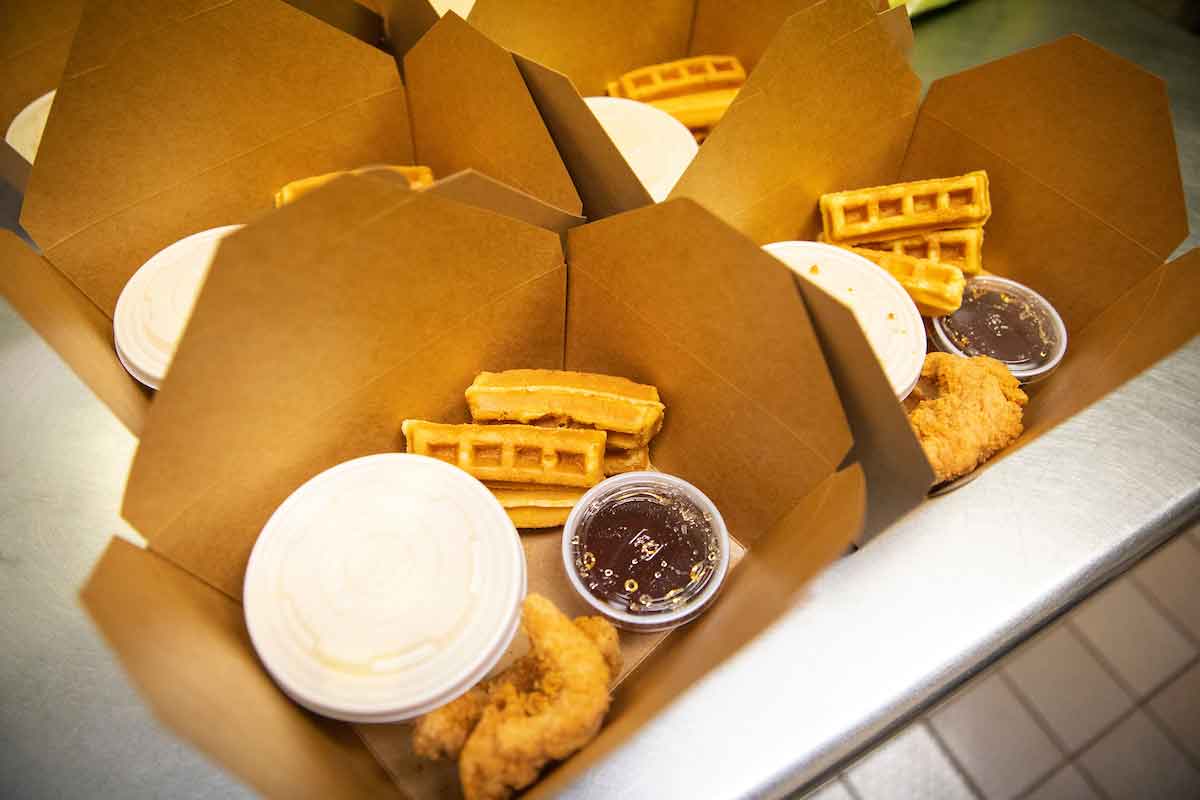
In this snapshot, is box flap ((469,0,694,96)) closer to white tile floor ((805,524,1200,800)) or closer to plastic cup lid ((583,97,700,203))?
plastic cup lid ((583,97,700,203))

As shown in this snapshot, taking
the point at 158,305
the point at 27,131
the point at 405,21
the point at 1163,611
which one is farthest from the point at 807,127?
the point at 27,131

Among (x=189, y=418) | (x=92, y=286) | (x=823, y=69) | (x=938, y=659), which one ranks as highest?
(x=823, y=69)

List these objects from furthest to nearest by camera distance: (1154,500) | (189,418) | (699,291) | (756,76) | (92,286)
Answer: (92,286) → (756,76) → (1154,500) → (699,291) → (189,418)

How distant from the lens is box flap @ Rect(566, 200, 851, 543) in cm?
144

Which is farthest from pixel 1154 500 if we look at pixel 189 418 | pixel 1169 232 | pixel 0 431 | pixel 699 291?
pixel 0 431

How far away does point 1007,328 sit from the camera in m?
2.04

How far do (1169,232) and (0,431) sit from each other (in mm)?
2745

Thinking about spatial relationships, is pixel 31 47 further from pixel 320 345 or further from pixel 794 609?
pixel 794 609

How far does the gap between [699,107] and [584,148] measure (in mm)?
955

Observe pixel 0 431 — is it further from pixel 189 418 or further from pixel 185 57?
pixel 185 57

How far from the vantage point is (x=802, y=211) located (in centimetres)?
219

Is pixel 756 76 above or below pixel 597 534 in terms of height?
above

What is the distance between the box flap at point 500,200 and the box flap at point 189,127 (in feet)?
2.48

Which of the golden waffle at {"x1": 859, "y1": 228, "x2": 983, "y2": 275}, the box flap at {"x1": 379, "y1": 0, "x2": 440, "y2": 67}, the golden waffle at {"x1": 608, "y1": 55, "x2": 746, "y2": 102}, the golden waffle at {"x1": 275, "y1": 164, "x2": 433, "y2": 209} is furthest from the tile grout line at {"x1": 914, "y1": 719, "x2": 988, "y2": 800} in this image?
the golden waffle at {"x1": 608, "y1": 55, "x2": 746, "y2": 102}
